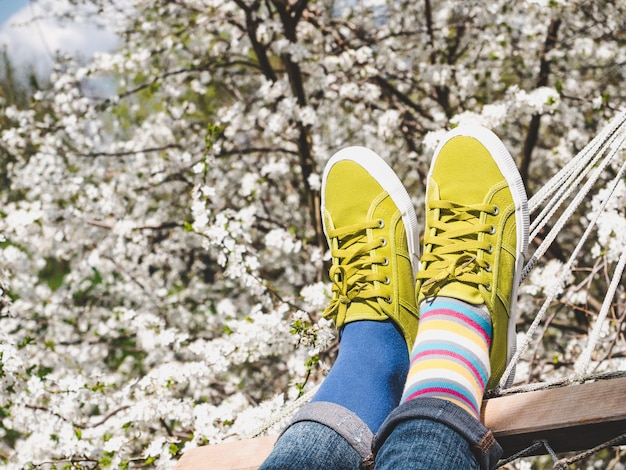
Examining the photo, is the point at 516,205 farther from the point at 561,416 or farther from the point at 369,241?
the point at 561,416

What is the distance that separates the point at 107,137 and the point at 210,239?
1936 mm

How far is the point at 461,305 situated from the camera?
135cm

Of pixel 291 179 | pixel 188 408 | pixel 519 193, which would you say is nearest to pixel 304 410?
pixel 519 193

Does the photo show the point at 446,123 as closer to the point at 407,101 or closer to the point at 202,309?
the point at 407,101

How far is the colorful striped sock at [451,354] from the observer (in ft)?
3.84

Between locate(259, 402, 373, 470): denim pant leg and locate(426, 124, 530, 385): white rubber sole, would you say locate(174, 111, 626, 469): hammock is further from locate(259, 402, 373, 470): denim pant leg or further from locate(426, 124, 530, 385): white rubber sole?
locate(259, 402, 373, 470): denim pant leg

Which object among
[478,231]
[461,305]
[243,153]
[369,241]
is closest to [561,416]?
[461,305]

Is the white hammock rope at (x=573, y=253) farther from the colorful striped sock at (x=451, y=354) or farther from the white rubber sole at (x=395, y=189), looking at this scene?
the white rubber sole at (x=395, y=189)

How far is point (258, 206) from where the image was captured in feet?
11.5

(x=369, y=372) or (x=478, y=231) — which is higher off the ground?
(x=478, y=231)

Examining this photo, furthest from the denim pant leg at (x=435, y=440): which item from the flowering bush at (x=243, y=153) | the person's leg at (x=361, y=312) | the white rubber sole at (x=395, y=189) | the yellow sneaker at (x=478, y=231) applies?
the flowering bush at (x=243, y=153)

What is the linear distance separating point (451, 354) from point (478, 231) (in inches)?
13.8

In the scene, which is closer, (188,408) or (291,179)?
(188,408)

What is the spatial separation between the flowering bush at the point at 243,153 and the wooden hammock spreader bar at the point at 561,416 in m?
1.21
